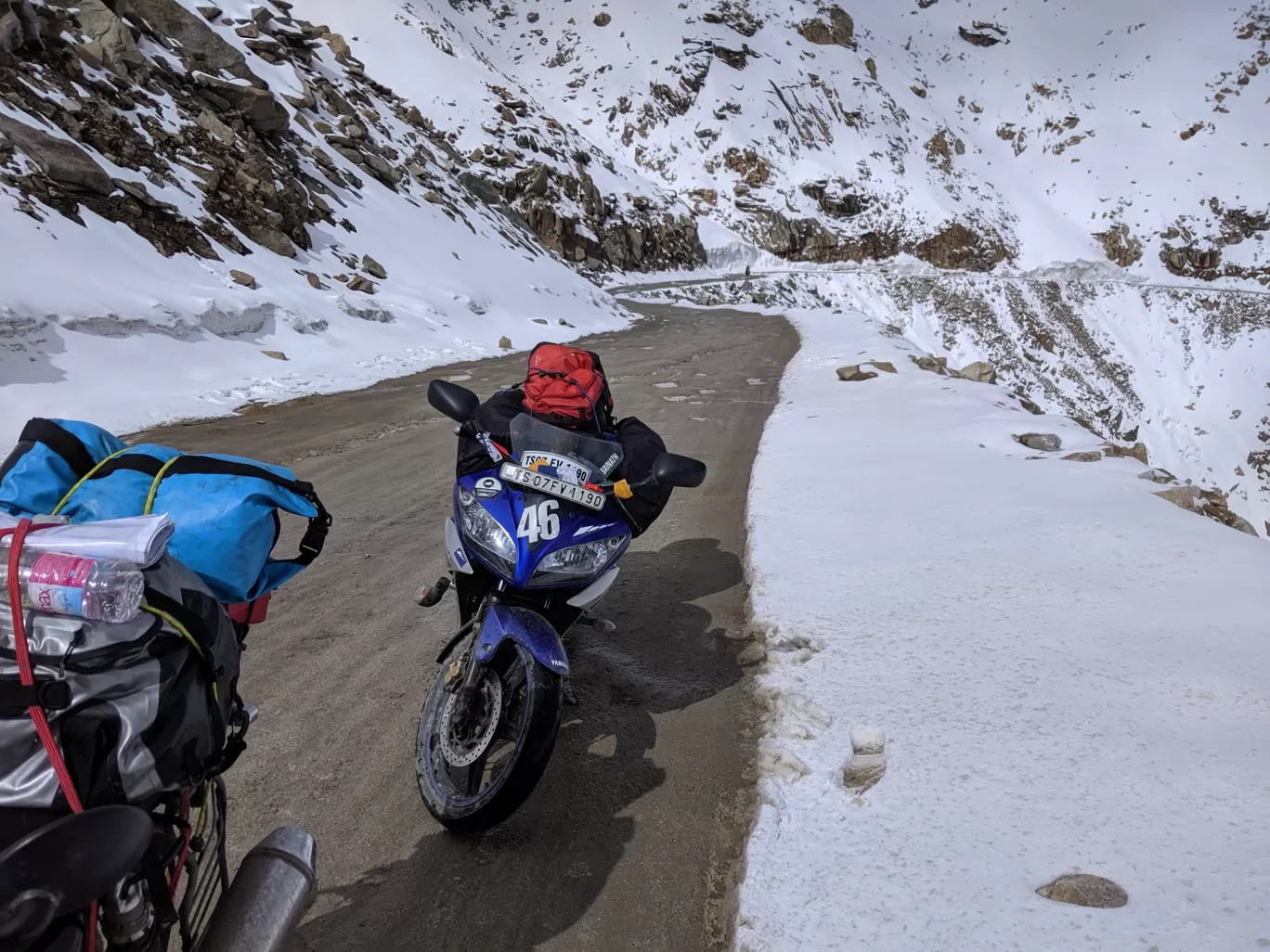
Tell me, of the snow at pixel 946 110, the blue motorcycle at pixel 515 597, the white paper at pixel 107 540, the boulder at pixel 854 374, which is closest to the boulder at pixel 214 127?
the boulder at pixel 854 374

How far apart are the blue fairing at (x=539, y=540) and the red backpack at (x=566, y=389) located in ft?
1.81

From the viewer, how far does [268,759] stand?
2850 millimetres

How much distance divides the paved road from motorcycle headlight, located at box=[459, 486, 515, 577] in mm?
890

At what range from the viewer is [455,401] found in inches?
137

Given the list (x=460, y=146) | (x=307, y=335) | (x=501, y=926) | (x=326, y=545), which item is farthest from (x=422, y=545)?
(x=460, y=146)

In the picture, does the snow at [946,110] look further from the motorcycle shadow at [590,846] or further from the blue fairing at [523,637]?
the blue fairing at [523,637]

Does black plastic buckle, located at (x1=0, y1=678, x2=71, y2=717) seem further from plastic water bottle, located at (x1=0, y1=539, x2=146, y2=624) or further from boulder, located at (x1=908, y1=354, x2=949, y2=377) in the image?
boulder, located at (x1=908, y1=354, x2=949, y2=377)

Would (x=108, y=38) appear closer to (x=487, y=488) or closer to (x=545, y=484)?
(x=487, y=488)

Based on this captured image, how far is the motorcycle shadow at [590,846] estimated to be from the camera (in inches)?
86.6

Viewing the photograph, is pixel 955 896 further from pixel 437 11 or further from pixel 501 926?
pixel 437 11

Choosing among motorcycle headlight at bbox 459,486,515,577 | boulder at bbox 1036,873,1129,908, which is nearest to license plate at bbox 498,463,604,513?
motorcycle headlight at bbox 459,486,515,577

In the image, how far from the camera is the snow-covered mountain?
10.8 m

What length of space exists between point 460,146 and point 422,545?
37000mm

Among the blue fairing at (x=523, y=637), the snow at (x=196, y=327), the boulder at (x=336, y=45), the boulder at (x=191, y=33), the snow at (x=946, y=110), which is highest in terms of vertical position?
the snow at (x=946, y=110)
